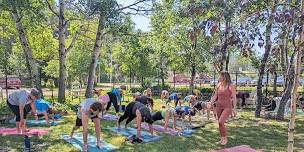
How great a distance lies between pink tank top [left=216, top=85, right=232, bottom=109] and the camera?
7840 millimetres

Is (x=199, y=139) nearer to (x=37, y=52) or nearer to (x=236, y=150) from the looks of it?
(x=236, y=150)

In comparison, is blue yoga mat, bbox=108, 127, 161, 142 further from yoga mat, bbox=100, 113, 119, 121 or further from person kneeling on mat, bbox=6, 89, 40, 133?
person kneeling on mat, bbox=6, 89, 40, 133

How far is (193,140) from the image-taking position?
8.94 meters

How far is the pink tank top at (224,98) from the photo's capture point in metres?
7.84

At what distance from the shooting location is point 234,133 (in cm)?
1002

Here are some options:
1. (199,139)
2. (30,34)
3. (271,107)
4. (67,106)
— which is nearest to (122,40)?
(67,106)

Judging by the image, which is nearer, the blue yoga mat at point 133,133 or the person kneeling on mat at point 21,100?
the person kneeling on mat at point 21,100

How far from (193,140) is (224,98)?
5.47ft

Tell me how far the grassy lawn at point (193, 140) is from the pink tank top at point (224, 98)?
3.33 feet

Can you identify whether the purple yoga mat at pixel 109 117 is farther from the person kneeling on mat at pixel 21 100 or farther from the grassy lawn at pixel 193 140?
the person kneeling on mat at pixel 21 100

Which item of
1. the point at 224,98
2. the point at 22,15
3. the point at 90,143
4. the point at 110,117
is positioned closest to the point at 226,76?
the point at 224,98

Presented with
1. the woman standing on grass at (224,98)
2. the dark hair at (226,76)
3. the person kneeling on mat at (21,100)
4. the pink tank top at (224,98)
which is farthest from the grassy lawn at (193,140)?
the dark hair at (226,76)

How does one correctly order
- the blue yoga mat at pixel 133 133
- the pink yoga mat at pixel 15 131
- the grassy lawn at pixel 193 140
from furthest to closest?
the pink yoga mat at pixel 15 131, the blue yoga mat at pixel 133 133, the grassy lawn at pixel 193 140

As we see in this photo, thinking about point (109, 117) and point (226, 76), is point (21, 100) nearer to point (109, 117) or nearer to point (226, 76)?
point (109, 117)
